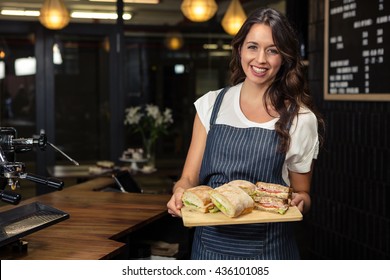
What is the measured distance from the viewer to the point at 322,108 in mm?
4605

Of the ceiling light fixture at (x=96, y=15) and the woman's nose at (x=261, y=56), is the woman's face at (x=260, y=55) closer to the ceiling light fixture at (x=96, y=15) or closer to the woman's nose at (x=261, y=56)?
the woman's nose at (x=261, y=56)

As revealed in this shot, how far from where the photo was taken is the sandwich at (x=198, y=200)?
6.73 ft

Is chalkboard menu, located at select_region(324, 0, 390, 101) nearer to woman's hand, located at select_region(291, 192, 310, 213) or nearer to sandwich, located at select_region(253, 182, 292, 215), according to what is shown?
woman's hand, located at select_region(291, 192, 310, 213)

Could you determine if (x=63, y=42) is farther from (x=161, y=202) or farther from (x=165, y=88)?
(x=161, y=202)

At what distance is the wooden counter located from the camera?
6.89 ft

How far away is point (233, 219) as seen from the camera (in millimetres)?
1983

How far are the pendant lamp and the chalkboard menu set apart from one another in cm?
236

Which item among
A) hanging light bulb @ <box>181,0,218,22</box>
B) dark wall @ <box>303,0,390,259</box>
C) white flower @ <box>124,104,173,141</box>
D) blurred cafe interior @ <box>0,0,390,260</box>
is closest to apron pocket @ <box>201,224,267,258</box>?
blurred cafe interior @ <box>0,0,390,260</box>

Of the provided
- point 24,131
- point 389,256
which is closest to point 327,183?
point 389,256

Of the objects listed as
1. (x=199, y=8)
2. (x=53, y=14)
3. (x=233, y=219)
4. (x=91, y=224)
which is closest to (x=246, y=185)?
(x=233, y=219)

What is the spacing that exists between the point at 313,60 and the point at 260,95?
257 centimetres

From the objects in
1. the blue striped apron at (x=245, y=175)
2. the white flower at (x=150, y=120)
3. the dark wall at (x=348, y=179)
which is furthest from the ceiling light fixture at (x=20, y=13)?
the blue striped apron at (x=245, y=175)
